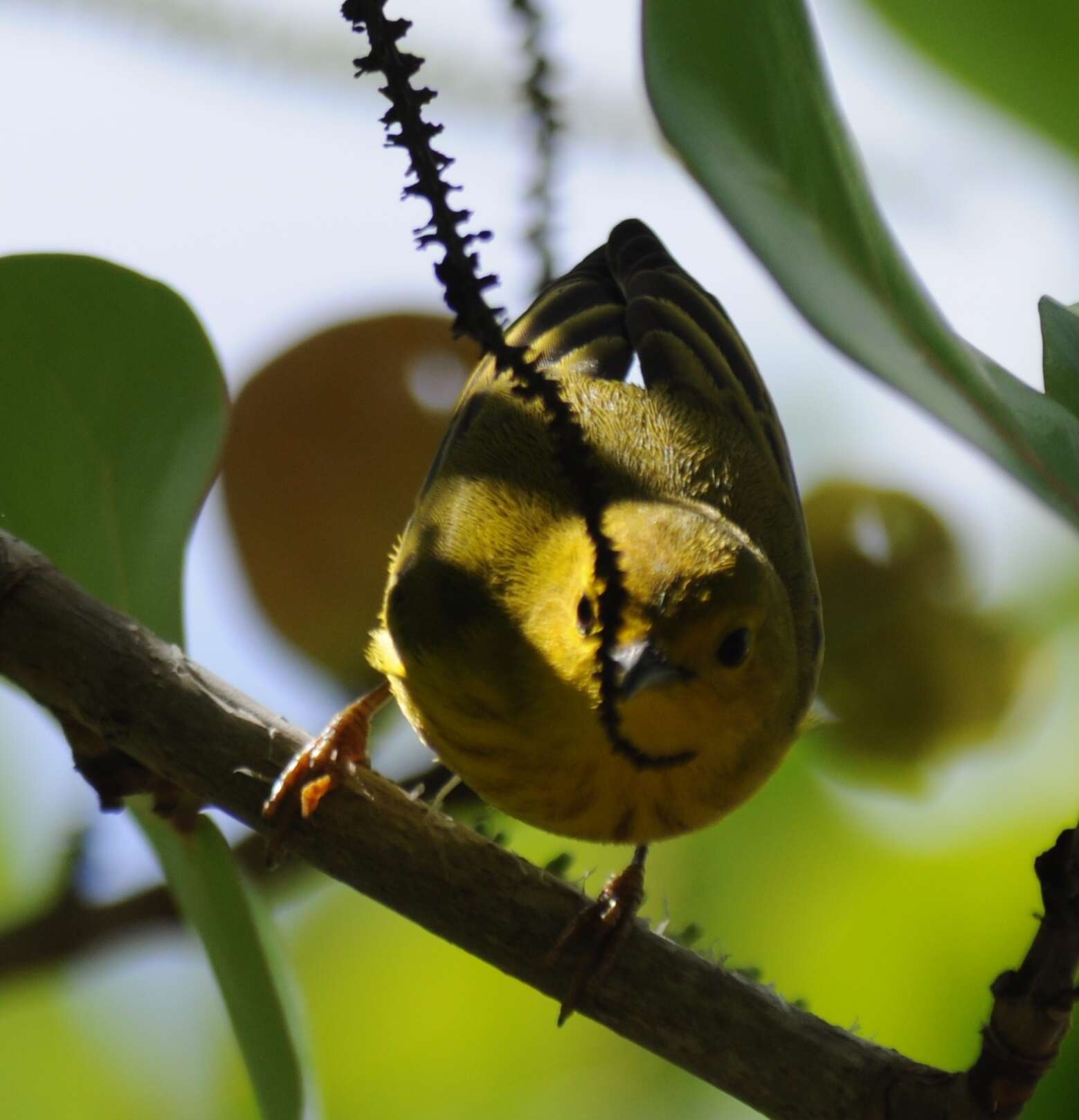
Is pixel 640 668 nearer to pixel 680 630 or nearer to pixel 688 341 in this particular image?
pixel 680 630

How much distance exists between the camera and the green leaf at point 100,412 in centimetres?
122

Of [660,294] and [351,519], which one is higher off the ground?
[660,294]

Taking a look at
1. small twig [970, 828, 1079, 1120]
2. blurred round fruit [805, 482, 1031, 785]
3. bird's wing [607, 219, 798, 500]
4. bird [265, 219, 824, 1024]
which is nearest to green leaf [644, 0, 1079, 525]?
small twig [970, 828, 1079, 1120]

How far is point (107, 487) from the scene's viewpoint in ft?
4.18

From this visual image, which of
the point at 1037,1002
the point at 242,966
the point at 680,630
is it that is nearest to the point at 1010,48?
the point at 680,630

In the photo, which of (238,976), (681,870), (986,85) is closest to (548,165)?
(986,85)

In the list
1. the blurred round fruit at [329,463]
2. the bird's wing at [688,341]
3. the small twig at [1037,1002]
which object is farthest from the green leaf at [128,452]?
the bird's wing at [688,341]

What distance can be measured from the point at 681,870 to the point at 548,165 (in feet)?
3.17

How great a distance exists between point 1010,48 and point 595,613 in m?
0.68

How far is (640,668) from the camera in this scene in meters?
1.41

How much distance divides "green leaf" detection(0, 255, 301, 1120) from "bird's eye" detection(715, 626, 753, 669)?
581 mm

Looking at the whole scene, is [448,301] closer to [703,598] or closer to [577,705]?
[703,598]

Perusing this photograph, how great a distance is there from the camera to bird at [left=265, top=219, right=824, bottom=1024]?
145cm

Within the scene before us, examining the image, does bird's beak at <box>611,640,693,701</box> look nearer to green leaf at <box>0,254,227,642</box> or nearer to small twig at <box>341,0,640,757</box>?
green leaf at <box>0,254,227,642</box>
